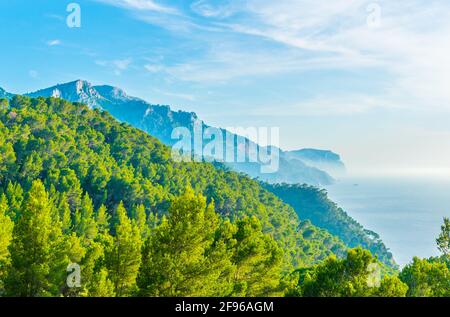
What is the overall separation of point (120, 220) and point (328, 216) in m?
125

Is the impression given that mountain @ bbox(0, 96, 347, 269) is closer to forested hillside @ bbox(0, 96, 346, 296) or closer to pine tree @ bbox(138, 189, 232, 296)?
forested hillside @ bbox(0, 96, 346, 296)

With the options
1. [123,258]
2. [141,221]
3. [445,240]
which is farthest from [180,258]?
[141,221]

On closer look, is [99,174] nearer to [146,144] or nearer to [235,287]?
[146,144]

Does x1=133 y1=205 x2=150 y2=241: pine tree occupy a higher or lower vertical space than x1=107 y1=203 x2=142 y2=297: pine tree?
higher

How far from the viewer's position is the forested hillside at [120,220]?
14891 mm

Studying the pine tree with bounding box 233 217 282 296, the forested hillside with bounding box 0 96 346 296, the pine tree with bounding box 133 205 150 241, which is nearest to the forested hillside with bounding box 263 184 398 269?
the forested hillside with bounding box 0 96 346 296

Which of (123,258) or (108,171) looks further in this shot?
(108,171)

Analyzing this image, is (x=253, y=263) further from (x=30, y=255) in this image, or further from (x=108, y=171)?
(x=108, y=171)

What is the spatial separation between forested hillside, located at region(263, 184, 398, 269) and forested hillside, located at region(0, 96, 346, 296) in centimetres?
2244

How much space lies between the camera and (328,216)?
137625mm

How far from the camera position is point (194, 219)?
587 inches

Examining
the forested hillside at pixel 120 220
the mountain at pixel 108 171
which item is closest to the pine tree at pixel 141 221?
the forested hillside at pixel 120 220

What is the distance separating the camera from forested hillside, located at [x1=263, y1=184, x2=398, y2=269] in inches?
4545
